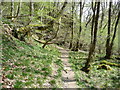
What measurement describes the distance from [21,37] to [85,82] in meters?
7.93

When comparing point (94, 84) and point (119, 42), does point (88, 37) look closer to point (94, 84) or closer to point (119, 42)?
point (119, 42)

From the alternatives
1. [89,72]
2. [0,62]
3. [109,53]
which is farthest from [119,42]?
[0,62]

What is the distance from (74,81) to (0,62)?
14.0 ft

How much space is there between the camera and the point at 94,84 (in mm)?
8125

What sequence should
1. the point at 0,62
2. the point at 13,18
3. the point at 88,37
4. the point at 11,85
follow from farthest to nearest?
1. the point at 88,37
2. the point at 13,18
3. the point at 0,62
4. the point at 11,85

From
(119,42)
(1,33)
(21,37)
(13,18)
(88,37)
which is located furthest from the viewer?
(119,42)

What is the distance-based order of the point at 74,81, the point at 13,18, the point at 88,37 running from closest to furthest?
the point at 74,81, the point at 13,18, the point at 88,37

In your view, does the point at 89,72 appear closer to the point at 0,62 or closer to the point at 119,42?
the point at 0,62

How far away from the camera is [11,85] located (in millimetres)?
5031

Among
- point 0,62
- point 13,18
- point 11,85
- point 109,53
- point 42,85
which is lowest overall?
point 109,53

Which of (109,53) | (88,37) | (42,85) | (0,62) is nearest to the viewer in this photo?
(42,85)

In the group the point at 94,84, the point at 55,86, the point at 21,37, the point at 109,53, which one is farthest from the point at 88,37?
the point at 55,86

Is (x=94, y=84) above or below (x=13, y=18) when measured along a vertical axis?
below

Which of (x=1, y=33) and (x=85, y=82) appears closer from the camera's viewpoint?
(x=85, y=82)
